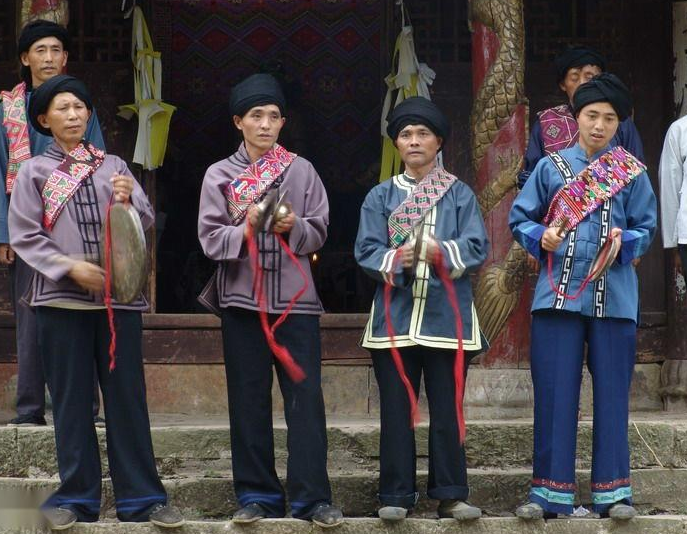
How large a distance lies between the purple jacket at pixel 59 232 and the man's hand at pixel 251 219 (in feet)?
1.54

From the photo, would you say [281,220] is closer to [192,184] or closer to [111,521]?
[111,521]

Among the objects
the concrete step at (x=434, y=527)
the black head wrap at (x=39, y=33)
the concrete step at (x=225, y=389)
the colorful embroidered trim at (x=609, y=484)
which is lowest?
the concrete step at (x=434, y=527)

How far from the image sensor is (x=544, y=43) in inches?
357

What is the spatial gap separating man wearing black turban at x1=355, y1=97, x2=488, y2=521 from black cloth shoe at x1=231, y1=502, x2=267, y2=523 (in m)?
0.51

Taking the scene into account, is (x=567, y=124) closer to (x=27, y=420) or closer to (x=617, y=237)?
(x=617, y=237)

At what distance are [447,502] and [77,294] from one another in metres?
1.83

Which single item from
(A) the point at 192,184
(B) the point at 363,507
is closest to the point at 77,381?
(B) the point at 363,507

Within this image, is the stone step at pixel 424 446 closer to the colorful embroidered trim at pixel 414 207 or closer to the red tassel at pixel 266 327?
the red tassel at pixel 266 327

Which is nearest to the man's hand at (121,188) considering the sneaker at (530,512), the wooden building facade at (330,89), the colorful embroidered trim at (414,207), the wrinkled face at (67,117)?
the wrinkled face at (67,117)

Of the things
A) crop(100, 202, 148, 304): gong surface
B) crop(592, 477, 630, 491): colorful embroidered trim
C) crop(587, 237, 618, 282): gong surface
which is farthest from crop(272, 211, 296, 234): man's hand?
crop(592, 477, 630, 491): colorful embroidered trim

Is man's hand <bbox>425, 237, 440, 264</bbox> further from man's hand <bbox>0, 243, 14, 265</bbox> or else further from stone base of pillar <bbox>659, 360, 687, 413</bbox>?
stone base of pillar <bbox>659, 360, 687, 413</bbox>

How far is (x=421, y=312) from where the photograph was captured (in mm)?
6367

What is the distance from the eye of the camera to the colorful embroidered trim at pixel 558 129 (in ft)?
24.5

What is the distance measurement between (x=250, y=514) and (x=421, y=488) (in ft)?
3.60
